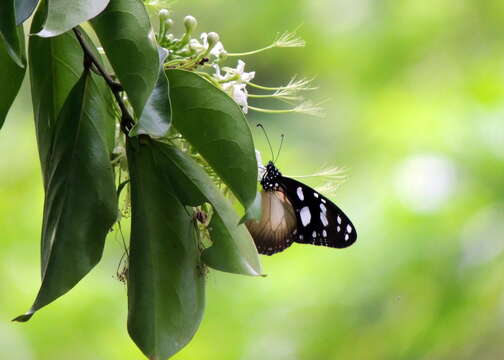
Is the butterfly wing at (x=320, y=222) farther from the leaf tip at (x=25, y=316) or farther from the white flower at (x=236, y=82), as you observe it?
the leaf tip at (x=25, y=316)

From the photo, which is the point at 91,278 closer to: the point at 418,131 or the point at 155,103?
the point at 418,131

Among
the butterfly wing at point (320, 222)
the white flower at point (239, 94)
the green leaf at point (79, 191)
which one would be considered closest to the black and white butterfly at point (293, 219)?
the butterfly wing at point (320, 222)

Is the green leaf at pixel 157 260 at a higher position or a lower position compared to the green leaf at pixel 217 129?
lower

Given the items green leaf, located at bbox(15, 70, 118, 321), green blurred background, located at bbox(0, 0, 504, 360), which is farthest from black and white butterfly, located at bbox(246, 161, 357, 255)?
green blurred background, located at bbox(0, 0, 504, 360)

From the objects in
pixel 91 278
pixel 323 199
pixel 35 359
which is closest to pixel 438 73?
pixel 91 278

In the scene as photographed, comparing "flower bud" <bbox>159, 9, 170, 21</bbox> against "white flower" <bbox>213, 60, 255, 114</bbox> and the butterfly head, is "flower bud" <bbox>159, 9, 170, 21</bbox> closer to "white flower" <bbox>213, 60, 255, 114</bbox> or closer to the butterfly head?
"white flower" <bbox>213, 60, 255, 114</bbox>

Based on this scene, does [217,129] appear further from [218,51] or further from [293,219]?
[293,219]
